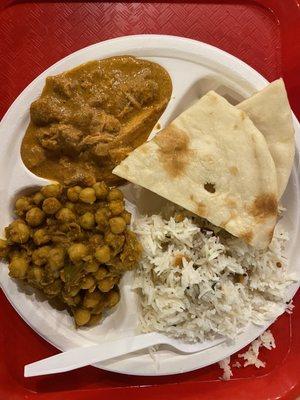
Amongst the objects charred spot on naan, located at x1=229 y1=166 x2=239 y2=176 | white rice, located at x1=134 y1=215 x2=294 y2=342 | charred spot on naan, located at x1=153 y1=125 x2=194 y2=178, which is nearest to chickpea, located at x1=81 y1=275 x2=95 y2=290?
white rice, located at x1=134 y1=215 x2=294 y2=342

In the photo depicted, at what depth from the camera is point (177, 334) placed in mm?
3037

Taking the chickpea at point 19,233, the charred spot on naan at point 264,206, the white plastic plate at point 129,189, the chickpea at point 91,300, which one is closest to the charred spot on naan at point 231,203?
the charred spot on naan at point 264,206

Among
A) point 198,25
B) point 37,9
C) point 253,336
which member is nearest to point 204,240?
point 253,336

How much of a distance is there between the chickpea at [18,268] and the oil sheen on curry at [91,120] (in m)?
0.50

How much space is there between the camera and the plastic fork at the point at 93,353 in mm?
2908

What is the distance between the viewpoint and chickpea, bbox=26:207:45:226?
281cm

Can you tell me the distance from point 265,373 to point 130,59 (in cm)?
219

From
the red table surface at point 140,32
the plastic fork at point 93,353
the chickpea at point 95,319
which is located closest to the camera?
the plastic fork at point 93,353

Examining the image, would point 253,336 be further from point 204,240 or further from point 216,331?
point 204,240

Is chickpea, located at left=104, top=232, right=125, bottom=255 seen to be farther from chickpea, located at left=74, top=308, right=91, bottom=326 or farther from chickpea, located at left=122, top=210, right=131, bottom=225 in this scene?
chickpea, located at left=74, top=308, right=91, bottom=326

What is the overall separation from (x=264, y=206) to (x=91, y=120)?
106cm

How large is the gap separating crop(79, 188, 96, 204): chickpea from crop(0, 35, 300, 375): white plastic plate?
29 cm

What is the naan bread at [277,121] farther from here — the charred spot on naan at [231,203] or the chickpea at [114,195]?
the chickpea at [114,195]

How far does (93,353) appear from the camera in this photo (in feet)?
9.67
